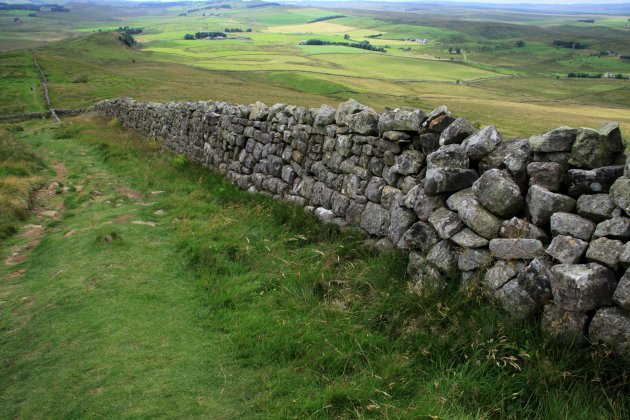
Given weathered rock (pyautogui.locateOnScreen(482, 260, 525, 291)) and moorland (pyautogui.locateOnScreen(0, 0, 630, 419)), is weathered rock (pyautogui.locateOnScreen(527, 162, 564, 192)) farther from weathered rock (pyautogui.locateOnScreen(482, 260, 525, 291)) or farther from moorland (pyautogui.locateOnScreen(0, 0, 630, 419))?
moorland (pyautogui.locateOnScreen(0, 0, 630, 419))

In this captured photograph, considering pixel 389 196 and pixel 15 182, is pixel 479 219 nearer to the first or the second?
pixel 389 196

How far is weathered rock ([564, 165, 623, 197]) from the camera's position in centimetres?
479

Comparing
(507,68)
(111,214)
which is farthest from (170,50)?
(111,214)

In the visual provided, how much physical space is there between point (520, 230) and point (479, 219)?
517 millimetres

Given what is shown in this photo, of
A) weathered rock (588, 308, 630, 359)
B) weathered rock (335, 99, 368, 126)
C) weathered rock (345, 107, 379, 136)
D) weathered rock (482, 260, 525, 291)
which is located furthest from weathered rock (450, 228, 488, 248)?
weathered rock (335, 99, 368, 126)

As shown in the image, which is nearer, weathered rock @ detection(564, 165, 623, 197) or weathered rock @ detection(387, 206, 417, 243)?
weathered rock @ detection(564, 165, 623, 197)

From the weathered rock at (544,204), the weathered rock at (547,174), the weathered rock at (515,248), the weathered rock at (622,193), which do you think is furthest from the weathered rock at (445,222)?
the weathered rock at (622,193)

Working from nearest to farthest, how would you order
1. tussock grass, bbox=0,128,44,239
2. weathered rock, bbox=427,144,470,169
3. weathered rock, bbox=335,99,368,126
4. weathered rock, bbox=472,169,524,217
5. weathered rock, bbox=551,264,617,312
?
weathered rock, bbox=551,264,617,312 → weathered rock, bbox=472,169,524,217 → weathered rock, bbox=427,144,470,169 → weathered rock, bbox=335,99,368,126 → tussock grass, bbox=0,128,44,239

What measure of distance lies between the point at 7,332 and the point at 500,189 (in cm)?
674

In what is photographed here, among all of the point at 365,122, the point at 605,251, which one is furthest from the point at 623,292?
the point at 365,122

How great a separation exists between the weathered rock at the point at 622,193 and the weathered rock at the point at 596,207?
0.26ft

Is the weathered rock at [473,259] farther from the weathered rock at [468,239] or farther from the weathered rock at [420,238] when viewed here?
the weathered rock at [420,238]

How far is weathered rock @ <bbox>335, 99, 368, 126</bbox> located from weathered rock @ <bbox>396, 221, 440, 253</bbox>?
2.82 metres

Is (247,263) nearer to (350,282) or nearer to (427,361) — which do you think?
(350,282)
